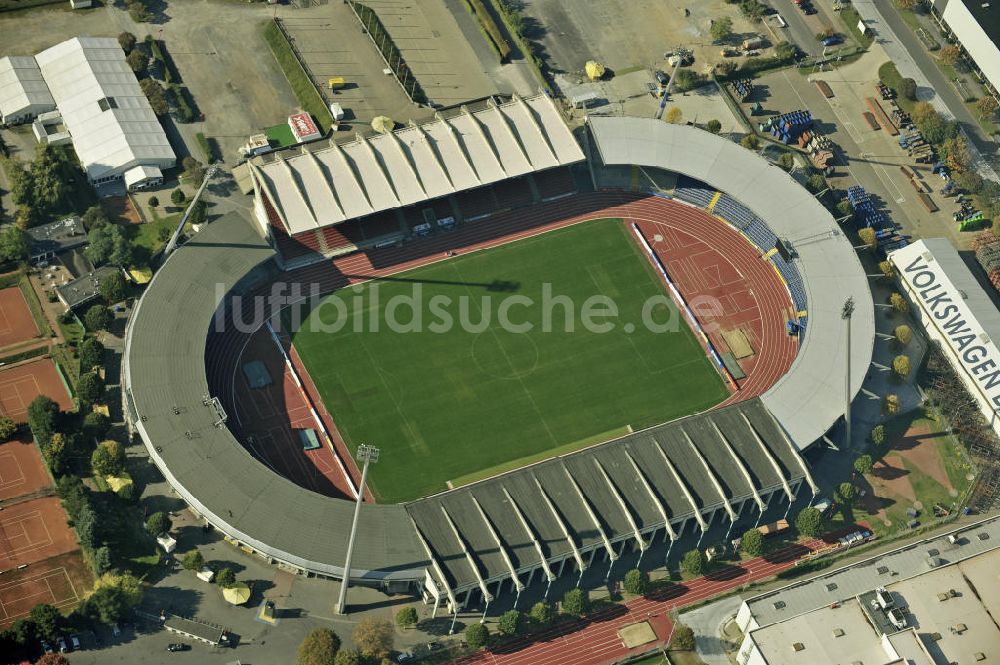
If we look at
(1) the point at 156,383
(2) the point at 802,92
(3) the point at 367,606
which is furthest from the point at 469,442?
(2) the point at 802,92

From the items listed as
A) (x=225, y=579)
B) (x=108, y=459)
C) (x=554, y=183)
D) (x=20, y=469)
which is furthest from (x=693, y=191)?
(x=20, y=469)

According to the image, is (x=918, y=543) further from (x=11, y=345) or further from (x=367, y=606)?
(x=11, y=345)

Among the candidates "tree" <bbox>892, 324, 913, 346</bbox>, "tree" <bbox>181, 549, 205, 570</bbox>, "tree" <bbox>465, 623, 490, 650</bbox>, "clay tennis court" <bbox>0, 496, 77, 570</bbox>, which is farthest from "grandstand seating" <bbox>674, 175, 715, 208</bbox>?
"clay tennis court" <bbox>0, 496, 77, 570</bbox>

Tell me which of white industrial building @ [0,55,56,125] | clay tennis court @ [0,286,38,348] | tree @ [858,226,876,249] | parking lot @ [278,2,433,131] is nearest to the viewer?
clay tennis court @ [0,286,38,348]

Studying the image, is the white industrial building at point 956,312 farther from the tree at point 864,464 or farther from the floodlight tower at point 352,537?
the floodlight tower at point 352,537

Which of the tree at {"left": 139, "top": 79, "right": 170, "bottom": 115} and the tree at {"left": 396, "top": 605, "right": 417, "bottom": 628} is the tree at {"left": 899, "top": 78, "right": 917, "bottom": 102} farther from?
the tree at {"left": 396, "top": 605, "right": 417, "bottom": 628}
